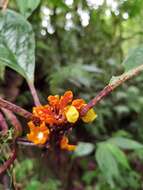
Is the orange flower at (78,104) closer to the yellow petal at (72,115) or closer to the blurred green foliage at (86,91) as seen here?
the yellow petal at (72,115)

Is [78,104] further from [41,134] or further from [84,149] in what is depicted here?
[84,149]

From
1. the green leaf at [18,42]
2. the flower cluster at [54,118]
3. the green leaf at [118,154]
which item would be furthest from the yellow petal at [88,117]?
the green leaf at [118,154]

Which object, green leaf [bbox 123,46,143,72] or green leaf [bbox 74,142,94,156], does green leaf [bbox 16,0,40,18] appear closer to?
green leaf [bbox 123,46,143,72]

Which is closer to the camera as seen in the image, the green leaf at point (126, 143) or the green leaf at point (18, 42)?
the green leaf at point (18, 42)

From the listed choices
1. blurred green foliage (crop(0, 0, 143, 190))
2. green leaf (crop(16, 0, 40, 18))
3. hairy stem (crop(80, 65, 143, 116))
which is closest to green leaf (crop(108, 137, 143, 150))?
blurred green foliage (crop(0, 0, 143, 190))

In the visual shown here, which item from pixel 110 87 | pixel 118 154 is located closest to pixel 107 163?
pixel 118 154

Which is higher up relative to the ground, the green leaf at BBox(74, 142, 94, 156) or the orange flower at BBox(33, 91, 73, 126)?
the green leaf at BBox(74, 142, 94, 156)

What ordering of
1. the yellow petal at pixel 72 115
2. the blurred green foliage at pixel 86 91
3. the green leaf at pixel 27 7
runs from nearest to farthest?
1. the yellow petal at pixel 72 115
2. the green leaf at pixel 27 7
3. the blurred green foliage at pixel 86 91
